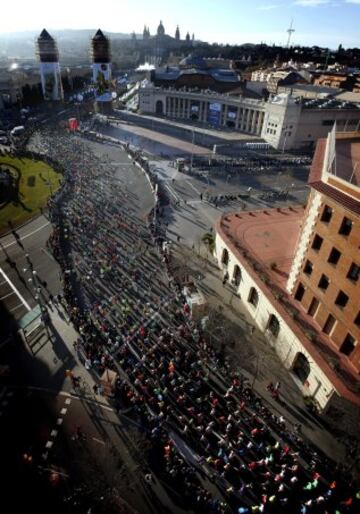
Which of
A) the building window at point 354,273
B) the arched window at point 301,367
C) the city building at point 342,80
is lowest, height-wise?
the arched window at point 301,367

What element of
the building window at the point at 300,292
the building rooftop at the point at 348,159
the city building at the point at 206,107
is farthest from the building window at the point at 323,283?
the city building at the point at 206,107

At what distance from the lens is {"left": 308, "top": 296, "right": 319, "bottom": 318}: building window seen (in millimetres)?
25984

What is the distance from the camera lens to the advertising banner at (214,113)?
353ft

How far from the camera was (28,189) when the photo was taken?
182ft

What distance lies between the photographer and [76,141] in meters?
83.1

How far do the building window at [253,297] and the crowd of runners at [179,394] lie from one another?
21.3ft

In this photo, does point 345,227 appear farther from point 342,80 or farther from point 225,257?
point 342,80

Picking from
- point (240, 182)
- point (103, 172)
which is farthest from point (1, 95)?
point (240, 182)

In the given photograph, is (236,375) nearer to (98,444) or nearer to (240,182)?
(98,444)

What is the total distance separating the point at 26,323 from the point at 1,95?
123025 mm

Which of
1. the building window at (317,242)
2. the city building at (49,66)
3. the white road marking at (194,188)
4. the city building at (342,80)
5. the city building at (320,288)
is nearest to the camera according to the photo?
the city building at (320,288)

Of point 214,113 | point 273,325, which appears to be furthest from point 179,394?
point 214,113

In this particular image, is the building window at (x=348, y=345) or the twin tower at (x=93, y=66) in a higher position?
the twin tower at (x=93, y=66)

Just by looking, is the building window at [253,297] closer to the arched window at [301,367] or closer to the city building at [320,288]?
the city building at [320,288]
